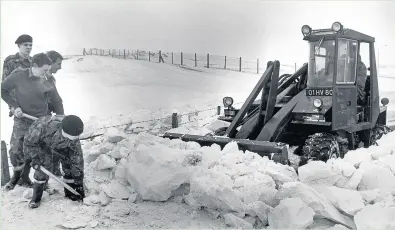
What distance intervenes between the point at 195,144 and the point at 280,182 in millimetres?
1336

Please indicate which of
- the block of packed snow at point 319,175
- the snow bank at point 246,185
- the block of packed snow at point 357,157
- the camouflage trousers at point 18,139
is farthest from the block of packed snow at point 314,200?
the camouflage trousers at point 18,139

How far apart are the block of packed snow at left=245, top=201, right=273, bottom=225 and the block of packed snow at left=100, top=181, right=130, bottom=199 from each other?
1.35 m

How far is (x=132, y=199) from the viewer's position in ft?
13.6

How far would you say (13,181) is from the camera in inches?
177

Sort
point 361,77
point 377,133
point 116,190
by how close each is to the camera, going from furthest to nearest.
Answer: point 377,133
point 361,77
point 116,190

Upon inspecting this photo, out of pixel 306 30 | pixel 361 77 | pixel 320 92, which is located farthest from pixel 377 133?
pixel 306 30

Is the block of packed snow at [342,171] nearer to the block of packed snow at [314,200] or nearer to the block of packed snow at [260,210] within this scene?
the block of packed snow at [314,200]

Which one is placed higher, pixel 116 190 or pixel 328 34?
pixel 328 34

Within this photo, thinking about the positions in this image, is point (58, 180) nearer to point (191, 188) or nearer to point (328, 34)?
point (191, 188)

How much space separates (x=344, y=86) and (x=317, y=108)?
0.83 metres

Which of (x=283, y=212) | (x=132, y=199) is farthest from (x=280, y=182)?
(x=132, y=199)

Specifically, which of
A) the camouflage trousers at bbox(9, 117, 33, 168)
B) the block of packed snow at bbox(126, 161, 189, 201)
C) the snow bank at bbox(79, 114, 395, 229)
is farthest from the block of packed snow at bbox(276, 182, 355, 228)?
the camouflage trousers at bbox(9, 117, 33, 168)

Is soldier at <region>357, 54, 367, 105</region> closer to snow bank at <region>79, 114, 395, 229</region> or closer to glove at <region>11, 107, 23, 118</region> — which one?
snow bank at <region>79, 114, 395, 229</region>

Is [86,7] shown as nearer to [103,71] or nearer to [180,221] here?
[103,71]
